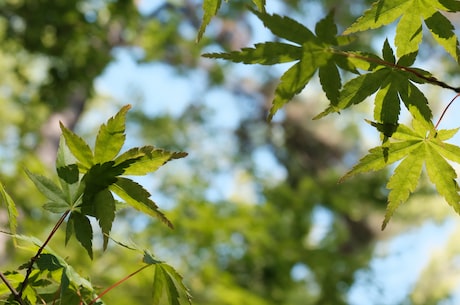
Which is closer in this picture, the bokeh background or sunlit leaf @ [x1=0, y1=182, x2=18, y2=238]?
sunlit leaf @ [x1=0, y1=182, x2=18, y2=238]

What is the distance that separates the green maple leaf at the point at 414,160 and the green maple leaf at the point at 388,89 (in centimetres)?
5

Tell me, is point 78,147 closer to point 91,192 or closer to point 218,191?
point 91,192

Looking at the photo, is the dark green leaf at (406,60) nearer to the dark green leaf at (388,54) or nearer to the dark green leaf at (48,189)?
the dark green leaf at (388,54)

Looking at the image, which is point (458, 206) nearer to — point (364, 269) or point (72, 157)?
point (72, 157)

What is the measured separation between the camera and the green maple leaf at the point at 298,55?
2.55 feet

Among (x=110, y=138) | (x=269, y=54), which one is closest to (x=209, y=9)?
(x=269, y=54)

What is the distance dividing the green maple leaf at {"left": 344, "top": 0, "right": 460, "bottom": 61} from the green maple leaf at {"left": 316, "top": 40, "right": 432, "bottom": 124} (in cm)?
3

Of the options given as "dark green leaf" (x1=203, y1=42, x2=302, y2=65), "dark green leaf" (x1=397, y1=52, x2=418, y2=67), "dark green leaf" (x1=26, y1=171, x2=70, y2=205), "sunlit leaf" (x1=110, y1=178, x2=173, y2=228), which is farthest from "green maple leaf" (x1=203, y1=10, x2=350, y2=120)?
"dark green leaf" (x1=26, y1=171, x2=70, y2=205)

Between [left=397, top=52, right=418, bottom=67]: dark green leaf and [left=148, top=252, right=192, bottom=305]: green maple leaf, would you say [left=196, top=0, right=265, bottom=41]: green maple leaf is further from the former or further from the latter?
[left=148, top=252, right=192, bottom=305]: green maple leaf

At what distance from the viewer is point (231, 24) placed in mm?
10297

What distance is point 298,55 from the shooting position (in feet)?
2.61

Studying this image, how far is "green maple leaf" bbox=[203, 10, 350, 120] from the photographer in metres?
0.78

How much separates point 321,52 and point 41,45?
13.9 feet

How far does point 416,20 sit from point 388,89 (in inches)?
4.3
